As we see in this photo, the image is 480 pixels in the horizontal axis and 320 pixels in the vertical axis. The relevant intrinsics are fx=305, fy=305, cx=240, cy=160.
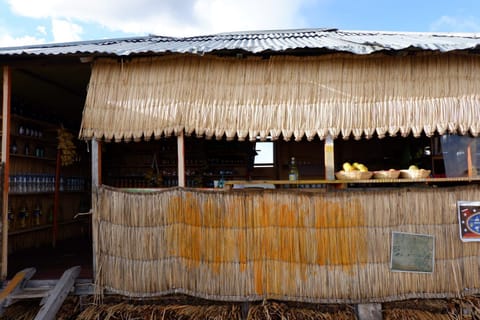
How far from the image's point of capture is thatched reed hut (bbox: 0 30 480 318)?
380 centimetres

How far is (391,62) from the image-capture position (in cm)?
399

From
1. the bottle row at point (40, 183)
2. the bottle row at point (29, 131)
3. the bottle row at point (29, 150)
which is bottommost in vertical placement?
the bottle row at point (40, 183)

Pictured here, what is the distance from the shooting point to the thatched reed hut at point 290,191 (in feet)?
12.5

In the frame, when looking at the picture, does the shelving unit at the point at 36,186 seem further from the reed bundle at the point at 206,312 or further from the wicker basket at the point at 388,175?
the wicker basket at the point at 388,175

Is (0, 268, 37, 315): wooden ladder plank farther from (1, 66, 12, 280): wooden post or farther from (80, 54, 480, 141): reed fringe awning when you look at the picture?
(80, 54, 480, 141): reed fringe awning

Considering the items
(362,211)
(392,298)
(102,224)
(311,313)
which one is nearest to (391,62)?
(362,211)

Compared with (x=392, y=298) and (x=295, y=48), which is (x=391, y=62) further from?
(x=392, y=298)

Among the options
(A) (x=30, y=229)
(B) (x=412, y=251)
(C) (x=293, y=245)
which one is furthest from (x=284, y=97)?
(A) (x=30, y=229)

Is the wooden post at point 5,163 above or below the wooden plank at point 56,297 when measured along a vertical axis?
above

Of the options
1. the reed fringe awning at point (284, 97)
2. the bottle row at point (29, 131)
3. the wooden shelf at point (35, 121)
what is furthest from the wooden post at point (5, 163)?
the bottle row at point (29, 131)

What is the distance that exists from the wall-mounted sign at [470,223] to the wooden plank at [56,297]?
5.07m

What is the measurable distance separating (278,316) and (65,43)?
5.70m

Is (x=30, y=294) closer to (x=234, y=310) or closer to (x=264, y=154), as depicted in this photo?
(x=234, y=310)

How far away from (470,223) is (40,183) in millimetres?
7552
